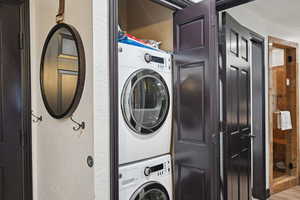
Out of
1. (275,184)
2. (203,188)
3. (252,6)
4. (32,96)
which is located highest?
(252,6)

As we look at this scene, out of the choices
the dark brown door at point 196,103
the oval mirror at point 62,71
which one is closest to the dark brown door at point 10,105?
the oval mirror at point 62,71

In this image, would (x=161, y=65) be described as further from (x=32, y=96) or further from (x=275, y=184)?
(x=275, y=184)

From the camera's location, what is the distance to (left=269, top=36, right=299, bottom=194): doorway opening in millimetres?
3432

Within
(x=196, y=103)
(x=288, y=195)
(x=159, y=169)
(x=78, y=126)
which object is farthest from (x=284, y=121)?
(x=78, y=126)

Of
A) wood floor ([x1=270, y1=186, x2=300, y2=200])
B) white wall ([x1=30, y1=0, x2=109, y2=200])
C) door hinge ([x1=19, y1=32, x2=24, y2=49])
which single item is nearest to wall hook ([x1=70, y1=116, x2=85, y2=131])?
white wall ([x1=30, y1=0, x2=109, y2=200])

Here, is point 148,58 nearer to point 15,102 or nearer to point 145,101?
point 145,101

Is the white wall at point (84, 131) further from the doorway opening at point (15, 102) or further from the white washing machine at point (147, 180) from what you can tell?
the white washing machine at point (147, 180)

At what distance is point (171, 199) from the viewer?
6.39 ft

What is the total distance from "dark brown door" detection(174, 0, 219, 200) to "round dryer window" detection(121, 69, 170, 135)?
0.15 metres

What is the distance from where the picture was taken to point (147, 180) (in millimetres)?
1717

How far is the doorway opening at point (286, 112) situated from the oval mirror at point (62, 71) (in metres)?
3.13

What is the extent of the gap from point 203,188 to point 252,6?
2.29 metres

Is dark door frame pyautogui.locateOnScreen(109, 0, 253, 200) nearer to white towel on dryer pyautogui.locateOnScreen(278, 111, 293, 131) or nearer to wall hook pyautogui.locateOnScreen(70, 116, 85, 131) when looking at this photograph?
wall hook pyautogui.locateOnScreen(70, 116, 85, 131)

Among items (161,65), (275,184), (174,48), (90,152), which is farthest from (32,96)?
(275,184)
